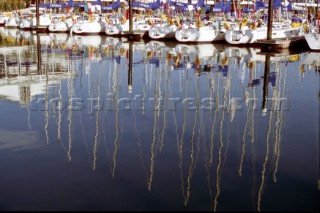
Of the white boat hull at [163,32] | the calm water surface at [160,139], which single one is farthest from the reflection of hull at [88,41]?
the calm water surface at [160,139]

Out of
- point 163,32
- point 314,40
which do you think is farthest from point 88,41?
point 314,40

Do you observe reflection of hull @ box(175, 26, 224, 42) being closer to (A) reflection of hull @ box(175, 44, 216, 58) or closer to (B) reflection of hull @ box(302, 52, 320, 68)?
(A) reflection of hull @ box(175, 44, 216, 58)

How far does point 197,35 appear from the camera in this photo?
39.8m

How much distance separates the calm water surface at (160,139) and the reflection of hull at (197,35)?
15249 millimetres

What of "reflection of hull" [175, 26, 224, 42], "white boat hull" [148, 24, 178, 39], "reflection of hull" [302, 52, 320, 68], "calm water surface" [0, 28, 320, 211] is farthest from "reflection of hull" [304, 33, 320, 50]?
"white boat hull" [148, 24, 178, 39]

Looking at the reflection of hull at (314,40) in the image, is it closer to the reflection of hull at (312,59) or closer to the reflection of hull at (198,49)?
the reflection of hull at (312,59)

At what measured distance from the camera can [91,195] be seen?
28.5ft

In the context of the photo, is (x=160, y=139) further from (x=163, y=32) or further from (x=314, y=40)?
(x=163, y=32)

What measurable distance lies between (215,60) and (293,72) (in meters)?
5.88

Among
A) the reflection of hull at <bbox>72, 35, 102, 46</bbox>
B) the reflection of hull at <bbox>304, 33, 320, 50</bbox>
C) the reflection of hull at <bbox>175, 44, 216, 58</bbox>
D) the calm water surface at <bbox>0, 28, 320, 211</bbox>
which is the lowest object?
the calm water surface at <bbox>0, 28, 320, 211</bbox>

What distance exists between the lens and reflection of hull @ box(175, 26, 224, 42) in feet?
131

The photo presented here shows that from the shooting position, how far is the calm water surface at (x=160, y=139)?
8.66m

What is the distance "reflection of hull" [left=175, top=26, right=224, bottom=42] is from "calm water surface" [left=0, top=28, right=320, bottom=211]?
15249mm

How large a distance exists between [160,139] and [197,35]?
1119 inches
